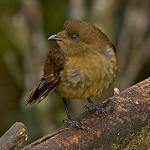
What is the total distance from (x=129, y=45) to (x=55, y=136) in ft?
13.2

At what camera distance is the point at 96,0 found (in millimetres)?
7367

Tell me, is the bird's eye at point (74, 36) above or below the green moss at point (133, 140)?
above

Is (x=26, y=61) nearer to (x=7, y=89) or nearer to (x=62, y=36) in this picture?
(x=7, y=89)

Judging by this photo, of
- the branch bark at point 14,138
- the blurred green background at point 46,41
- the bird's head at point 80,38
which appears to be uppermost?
the bird's head at point 80,38

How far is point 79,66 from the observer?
467 centimetres

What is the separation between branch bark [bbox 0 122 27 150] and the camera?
12.3 feet

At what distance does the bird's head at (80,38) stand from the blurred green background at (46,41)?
2.27 meters

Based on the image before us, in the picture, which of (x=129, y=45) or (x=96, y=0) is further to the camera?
(x=129, y=45)

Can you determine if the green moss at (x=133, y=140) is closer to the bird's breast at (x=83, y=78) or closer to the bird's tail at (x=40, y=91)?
the bird's breast at (x=83, y=78)

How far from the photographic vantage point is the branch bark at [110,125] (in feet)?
12.8

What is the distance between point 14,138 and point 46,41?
152 inches

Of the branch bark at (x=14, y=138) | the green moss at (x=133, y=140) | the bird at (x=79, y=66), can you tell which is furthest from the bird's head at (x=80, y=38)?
the branch bark at (x=14, y=138)

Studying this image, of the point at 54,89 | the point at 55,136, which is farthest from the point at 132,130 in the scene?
the point at 54,89

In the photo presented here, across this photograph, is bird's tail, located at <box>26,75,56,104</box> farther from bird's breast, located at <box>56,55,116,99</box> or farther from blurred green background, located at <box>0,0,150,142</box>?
Result: blurred green background, located at <box>0,0,150,142</box>
